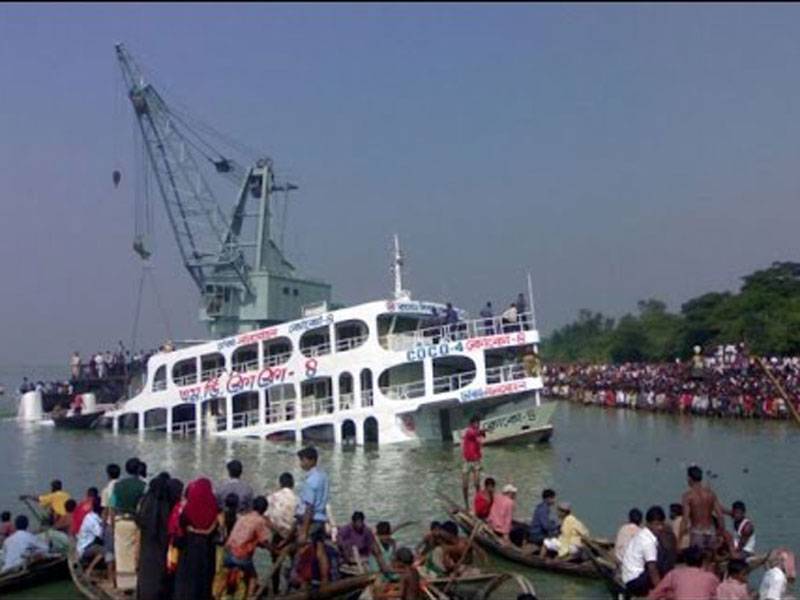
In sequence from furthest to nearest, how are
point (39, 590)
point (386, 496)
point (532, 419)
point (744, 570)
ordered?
point (532, 419) < point (386, 496) < point (39, 590) < point (744, 570)

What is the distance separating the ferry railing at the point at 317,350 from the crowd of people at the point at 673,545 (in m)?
19.6

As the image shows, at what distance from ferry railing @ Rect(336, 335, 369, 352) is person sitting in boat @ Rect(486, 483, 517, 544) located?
18628 mm

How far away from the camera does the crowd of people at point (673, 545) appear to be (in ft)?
32.7

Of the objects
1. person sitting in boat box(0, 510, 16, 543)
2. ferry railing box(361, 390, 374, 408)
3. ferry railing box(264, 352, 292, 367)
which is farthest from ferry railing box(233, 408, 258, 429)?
person sitting in boat box(0, 510, 16, 543)

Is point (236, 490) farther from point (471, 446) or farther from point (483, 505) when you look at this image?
point (471, 446)

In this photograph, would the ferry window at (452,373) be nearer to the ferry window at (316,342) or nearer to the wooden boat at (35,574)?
the ferry window at (316,342)

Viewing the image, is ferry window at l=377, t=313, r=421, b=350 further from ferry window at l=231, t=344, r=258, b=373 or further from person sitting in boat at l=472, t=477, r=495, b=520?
person sitting in boat at l=472, t=477, r=495, b=520

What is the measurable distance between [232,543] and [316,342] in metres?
25.4

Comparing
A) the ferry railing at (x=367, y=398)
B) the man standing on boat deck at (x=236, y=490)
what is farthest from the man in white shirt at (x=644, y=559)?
the ferry railing at (x=367, y=398)

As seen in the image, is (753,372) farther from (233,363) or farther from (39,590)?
(39,590)

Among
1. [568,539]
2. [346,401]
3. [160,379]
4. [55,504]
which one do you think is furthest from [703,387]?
[55,504]

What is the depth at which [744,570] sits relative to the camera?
10211mm

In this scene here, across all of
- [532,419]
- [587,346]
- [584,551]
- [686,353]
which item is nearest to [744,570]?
[584,551]

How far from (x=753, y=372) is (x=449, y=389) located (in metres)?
20.2
